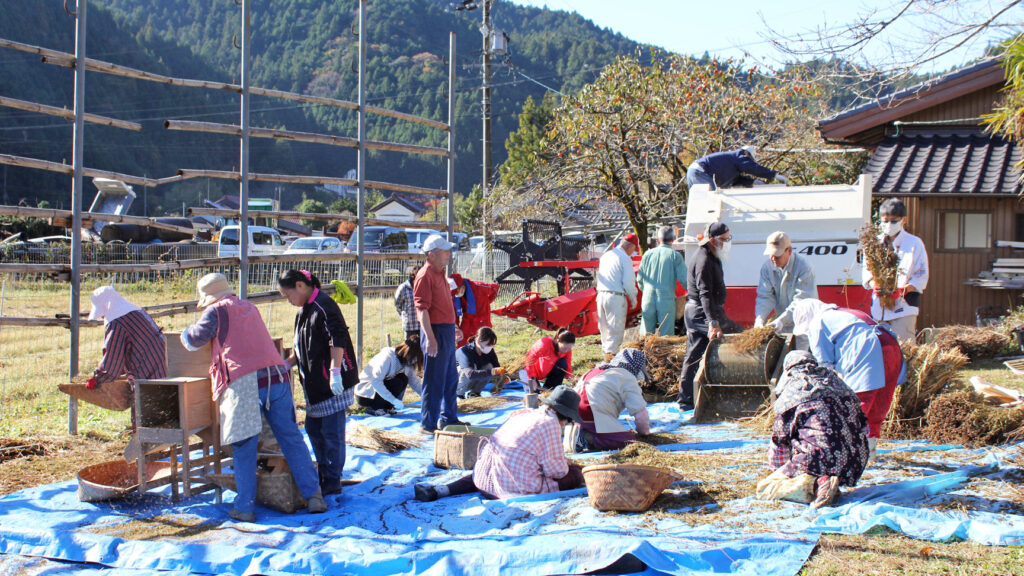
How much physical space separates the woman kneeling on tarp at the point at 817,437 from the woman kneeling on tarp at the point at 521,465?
49.1 inches

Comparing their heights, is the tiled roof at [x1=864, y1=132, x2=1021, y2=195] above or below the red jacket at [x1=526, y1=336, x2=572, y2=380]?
above

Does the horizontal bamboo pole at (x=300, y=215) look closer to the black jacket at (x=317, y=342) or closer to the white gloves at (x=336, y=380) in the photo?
the black jacket at (x=317, y=342)

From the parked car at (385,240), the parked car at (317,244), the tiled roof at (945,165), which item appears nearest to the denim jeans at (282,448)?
the tiled roof at (945,165)

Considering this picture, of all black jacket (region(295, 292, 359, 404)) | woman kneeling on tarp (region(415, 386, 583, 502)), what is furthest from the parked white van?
woman kneeling on tarp (region(415, 386, 583, 502))

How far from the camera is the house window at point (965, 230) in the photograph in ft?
35.4

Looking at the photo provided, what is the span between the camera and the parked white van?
24391 millimetres

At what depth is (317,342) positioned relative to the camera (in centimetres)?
550

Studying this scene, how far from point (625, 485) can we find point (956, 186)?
7833mm

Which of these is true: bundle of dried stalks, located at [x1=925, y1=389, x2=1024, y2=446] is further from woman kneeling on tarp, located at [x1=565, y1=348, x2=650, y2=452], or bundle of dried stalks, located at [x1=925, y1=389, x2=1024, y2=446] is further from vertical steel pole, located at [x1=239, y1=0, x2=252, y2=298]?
vertical steel pole, located at [x1=239, y1=0, x2=252, y2=298]

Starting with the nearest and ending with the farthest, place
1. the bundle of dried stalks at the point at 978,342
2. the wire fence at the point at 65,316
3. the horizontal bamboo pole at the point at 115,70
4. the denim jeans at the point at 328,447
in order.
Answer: the denim jeans at the point at 328,447
the horizontal bamboo pole at the point at 115,70
the wire fence at the point at 65,316
the bundle of dried stalks at the point at 978,342

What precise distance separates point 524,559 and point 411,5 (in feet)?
364

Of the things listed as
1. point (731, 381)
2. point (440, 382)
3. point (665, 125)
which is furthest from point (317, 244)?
point (731, 381)

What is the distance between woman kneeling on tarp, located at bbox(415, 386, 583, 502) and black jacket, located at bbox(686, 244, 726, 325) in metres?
2.53

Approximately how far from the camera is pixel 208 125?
25.6 ft
